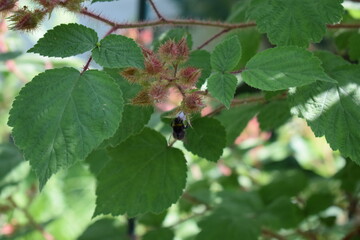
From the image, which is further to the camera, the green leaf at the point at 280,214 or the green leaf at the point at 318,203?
the green leaf at the point at 318,203

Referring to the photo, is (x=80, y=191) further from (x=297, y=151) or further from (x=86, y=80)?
(x=86, y=80)

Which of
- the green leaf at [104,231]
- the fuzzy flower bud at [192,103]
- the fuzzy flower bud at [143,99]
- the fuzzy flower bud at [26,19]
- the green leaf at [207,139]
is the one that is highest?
the fuzzy flower bud at [26,19]

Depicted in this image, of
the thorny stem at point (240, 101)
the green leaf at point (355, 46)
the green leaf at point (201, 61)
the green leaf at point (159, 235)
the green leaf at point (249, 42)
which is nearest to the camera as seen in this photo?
the green leaf at point (201, 61)

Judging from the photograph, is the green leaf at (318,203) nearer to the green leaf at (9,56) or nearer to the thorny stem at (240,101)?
the thorny stem at (240,101)

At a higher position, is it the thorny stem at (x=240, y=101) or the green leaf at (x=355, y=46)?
the green leaf at (x=355, y=46)

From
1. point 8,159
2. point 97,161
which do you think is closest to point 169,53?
point 97,161

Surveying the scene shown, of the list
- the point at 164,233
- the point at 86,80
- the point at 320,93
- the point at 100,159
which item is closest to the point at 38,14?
the point at 86,80

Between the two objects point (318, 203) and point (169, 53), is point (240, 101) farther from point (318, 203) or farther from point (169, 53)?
point (318, 203)

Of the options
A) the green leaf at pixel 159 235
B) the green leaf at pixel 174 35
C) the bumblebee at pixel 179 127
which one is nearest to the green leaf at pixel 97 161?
the green leaf at pixel 159 235
